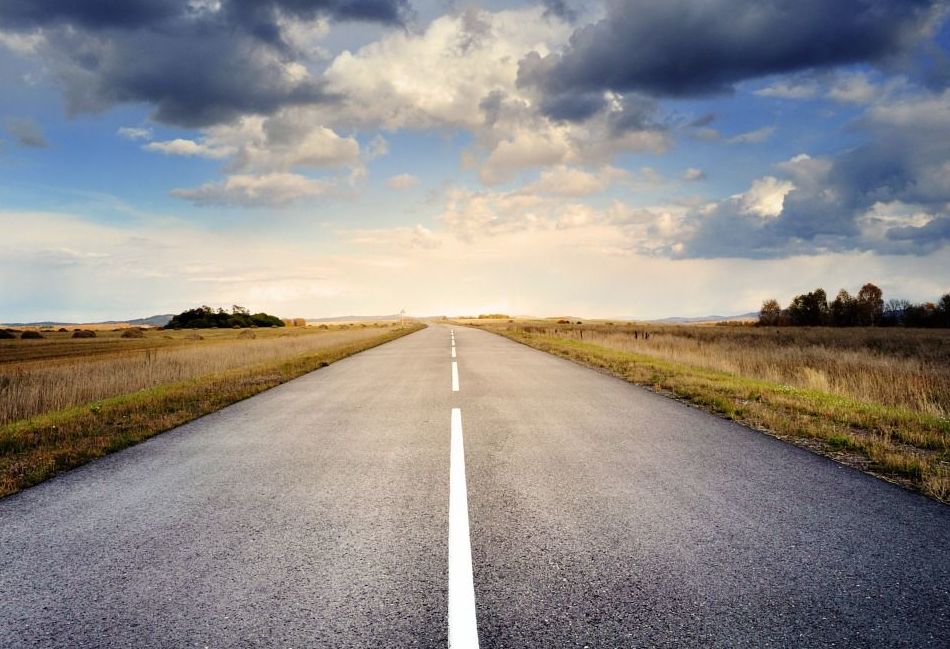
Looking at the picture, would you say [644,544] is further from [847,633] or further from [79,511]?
[79,511]

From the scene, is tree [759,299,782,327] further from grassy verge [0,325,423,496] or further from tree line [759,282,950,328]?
grassy verge [0,325,423,496]

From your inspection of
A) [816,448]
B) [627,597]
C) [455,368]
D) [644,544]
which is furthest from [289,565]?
[455,368]

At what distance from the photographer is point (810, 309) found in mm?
95875

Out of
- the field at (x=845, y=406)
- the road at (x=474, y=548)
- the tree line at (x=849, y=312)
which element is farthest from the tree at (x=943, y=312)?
the road at (x=474, y=548)

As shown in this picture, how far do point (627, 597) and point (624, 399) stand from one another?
7690mm

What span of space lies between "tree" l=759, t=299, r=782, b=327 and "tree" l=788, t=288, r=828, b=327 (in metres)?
5.83

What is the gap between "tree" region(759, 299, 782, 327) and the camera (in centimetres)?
10494

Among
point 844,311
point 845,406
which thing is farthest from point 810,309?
point 845,406

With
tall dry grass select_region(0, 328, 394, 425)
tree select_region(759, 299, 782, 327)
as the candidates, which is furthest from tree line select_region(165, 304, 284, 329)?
tree select_region(759, 299, 782, 327)

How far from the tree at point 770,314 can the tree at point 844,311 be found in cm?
1117

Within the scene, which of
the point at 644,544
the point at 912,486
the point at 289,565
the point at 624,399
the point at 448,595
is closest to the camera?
the point at 448,595

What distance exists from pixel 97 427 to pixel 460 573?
26.2 ft

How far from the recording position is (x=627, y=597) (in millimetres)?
2893

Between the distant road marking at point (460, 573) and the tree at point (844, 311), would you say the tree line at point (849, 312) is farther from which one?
the distant road marking at point (460, 573)
